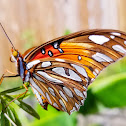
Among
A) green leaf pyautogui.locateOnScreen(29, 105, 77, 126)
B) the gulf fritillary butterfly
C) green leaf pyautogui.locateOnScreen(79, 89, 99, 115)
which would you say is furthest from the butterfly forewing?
green leaf pyautogui.locateOnScreen(79, 89, 99, 115)

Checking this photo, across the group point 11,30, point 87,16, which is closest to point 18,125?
point 11,30

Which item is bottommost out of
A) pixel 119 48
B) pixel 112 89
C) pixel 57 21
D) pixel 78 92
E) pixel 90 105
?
pixel 90 105

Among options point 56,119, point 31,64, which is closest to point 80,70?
point 31,64

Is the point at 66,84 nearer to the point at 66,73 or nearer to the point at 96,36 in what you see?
the point at 66,73

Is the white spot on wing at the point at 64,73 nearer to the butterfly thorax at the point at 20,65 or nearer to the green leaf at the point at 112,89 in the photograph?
the butterfly thorax at the point at 20,65

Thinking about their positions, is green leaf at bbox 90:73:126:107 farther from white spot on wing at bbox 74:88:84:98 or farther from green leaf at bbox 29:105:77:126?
white spot on wing at bbox 74:88:84:98

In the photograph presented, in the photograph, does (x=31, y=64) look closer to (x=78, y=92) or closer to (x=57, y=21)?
(x=78, y=92)
